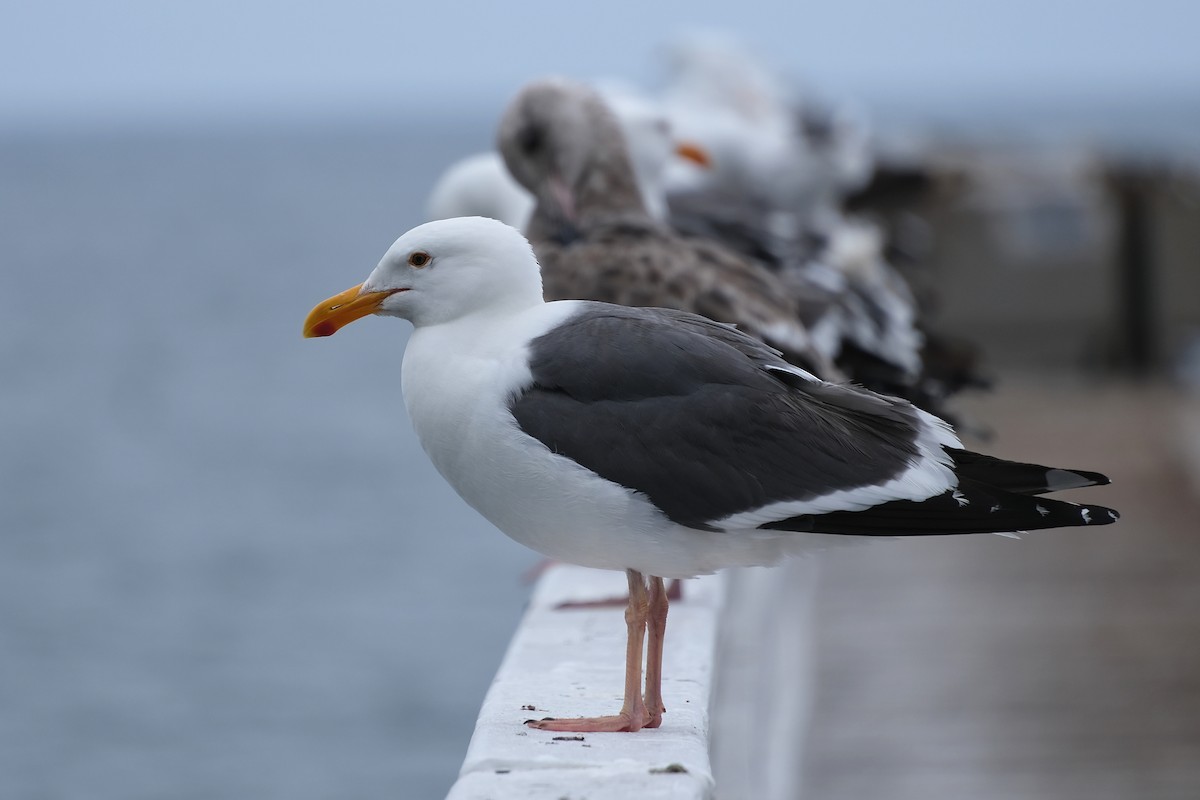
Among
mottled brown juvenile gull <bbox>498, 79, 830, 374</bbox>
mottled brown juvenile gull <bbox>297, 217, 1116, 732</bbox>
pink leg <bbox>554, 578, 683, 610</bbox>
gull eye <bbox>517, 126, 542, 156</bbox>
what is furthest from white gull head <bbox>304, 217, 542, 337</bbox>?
gull eye <bbox>517, 126, 542, 156</bbox>

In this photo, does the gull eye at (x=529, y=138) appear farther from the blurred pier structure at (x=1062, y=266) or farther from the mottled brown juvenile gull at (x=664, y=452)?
the blurred pier structure at (x=1062, y=266)

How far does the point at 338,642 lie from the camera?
13133 mm

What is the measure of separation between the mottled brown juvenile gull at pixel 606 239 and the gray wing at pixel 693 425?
134 cm

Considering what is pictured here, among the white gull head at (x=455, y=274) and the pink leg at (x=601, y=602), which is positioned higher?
the white gull head at (x=455, y=274)

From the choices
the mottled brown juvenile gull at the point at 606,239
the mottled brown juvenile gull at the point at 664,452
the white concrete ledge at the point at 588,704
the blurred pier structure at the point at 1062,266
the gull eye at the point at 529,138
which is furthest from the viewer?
the blurred pier structure at the point at 1062,266

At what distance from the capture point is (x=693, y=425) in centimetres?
272

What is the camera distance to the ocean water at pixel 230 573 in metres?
11.0

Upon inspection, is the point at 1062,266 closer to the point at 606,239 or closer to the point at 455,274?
the point at 606,239

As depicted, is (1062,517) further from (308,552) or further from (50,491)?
(50,491)

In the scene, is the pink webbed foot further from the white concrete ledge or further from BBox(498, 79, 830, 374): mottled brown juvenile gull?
BBox(498, 79, 830, 374): mottled brown juvenile gull

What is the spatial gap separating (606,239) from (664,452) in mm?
1826

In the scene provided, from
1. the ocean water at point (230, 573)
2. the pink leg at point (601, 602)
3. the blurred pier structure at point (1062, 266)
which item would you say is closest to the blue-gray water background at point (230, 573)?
the ocean water at point (230, 573)

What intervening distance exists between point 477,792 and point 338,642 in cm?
1087

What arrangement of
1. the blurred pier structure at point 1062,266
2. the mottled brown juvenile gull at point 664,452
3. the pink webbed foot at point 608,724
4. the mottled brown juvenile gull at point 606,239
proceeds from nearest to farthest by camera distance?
the mottled brown juvenile gull at point 664,452, the pink webbed foot at point 608,724, the mottled brown juvenile gull at point 606,239, the blurred pier structure at point 1062,266
